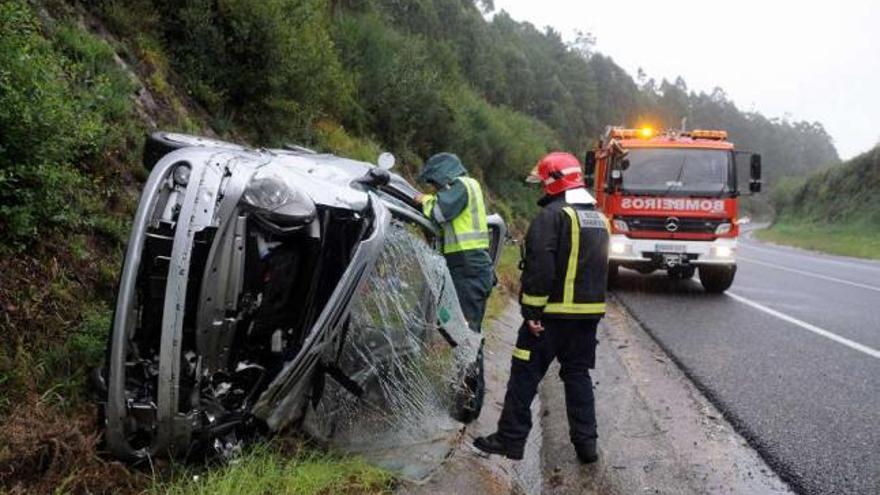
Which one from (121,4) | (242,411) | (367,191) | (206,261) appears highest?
(121,4)

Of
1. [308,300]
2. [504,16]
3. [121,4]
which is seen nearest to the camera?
[308,300]

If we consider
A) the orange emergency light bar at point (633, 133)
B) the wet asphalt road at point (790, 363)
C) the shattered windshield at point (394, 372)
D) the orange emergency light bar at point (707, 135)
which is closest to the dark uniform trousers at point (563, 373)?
the shattered windshield at point (394, 372)

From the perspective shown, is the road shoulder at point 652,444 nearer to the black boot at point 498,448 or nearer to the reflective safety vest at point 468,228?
the black boot at point 498,448

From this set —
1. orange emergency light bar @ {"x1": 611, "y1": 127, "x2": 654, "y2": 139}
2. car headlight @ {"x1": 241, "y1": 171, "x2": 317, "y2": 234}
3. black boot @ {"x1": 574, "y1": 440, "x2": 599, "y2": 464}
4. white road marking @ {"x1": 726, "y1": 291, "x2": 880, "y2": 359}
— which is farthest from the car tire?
orange emergency light bar @ {"x1": 611, "y1": 127, "x2": 654, "y2": 139}

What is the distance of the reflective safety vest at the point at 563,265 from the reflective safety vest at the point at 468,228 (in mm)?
771

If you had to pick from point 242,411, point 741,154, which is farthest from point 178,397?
point 741,154

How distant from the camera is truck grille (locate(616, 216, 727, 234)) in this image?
34.3ft

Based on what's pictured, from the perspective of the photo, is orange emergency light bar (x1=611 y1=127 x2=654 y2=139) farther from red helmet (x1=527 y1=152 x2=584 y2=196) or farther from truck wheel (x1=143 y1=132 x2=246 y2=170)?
truck wheel (x1=143 y1=132 x2=246 y2=170)

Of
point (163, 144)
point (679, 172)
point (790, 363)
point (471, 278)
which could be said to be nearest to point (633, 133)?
point (679, 172)

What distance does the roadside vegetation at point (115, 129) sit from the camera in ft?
9.71

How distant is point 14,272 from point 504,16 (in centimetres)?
5583

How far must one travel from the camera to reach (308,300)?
332cm

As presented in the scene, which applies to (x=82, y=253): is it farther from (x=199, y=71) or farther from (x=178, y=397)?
(x=199, y=71)

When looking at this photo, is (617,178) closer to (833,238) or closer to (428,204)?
(428,204)
